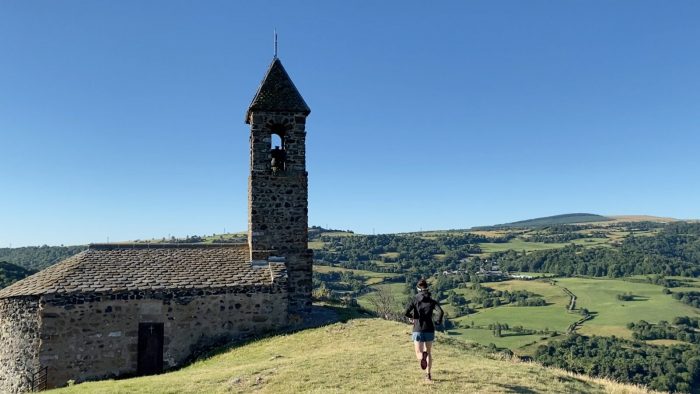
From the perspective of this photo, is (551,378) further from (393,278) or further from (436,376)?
(393,278)

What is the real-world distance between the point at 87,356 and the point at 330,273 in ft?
265

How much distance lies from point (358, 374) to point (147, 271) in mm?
10816

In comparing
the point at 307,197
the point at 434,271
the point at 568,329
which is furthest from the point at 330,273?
the point at 307,197

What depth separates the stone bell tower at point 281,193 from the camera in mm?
20359

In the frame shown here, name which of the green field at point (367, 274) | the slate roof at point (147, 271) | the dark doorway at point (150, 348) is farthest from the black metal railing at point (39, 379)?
the green field at point (367, 274)

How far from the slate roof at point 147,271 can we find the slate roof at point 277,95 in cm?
619

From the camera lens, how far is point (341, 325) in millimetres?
17859

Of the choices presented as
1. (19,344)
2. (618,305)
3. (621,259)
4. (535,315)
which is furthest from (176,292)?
(621,259)

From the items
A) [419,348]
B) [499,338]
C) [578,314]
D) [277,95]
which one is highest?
[277,95]

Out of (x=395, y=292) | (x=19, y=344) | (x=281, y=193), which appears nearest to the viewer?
(x=19, y=344)

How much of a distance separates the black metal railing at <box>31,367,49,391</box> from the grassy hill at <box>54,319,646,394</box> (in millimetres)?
3964

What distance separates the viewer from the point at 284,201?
2072 centimetres

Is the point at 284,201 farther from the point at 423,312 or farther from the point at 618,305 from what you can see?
the point at 618,305

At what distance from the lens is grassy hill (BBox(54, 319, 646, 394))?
10.6 meters
